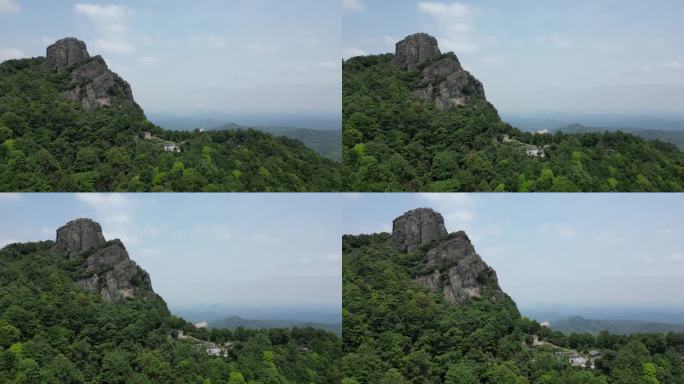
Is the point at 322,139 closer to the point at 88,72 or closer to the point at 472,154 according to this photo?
the point at 472,154

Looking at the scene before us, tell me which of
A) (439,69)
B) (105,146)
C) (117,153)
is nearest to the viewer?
(117,153)

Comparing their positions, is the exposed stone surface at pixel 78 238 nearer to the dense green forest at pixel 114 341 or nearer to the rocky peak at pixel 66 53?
the dense green forest at pixel 114 341

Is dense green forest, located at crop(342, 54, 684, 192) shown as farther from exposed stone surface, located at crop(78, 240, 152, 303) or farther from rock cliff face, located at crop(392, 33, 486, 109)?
exposed stone surface, located at crop(78, 240, 152, 303)

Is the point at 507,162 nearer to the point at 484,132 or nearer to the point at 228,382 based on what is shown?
the point at 484,132

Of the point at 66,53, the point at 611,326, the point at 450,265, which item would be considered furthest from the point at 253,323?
the point at 611,326

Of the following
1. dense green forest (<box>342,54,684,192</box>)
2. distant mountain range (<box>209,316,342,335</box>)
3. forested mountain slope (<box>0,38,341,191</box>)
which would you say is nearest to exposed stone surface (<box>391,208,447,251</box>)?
dense green forest (<box>342,54,684,192</box>)
